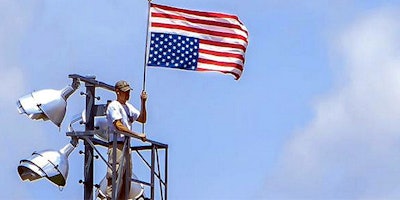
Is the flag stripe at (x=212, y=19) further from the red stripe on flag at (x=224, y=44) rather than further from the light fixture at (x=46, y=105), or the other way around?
the light fixture at (x=46, y=105)

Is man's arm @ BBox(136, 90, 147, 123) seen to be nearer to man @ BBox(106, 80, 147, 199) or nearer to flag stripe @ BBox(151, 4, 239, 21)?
man @ BBox(106, 80, 147, 199)

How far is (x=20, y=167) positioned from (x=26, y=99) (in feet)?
3.40

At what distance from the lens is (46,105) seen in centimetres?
2145

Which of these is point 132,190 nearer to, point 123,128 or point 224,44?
point 123,128

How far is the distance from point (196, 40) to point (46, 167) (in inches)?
169

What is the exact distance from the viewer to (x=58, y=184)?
21266 millimetres

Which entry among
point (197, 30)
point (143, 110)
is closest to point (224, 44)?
point (197, 30)

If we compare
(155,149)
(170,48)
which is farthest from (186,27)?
(155,149)

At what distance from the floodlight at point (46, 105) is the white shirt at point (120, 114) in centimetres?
91

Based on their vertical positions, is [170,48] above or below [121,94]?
above

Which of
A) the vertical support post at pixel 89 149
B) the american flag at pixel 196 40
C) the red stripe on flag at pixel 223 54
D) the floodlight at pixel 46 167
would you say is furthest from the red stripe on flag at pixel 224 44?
the floodlight at pixel 46 167

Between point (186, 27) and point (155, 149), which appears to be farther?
point (186, 27)

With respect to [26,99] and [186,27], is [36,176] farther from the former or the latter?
[186,27]

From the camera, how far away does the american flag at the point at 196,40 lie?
78.1 feet
